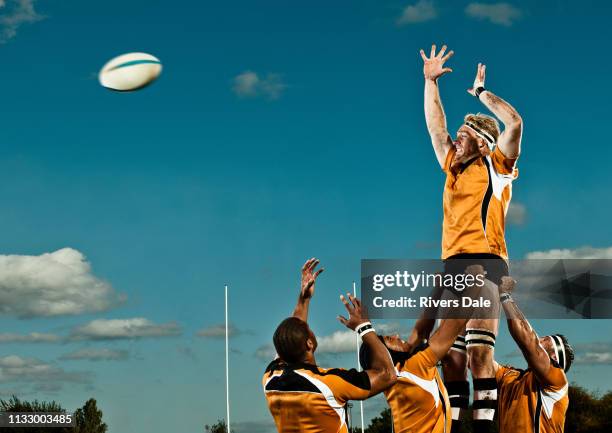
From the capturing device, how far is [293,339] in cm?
726

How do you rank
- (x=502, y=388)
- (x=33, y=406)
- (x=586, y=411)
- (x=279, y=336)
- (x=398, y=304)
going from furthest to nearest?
(x=33, y=406) < (x=586, y=411) < (x=398, y=304) < (x=502, y=388) < (x=279, y=336)

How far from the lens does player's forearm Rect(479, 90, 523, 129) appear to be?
986cm

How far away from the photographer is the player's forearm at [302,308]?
29.9 feet

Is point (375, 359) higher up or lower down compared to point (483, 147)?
lower down

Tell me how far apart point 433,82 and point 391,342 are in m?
3.52

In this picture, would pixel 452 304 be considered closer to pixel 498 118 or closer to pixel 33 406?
pixel 498 118

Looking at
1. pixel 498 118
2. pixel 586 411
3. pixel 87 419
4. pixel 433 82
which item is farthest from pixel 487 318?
pixel 87 419

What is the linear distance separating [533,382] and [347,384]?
294cm

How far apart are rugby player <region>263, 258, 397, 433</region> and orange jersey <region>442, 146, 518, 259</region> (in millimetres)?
2645

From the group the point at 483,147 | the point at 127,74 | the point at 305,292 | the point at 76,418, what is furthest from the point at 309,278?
the point at 76,418

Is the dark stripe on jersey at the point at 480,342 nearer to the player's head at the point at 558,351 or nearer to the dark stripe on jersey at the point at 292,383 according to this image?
the player's head at the point at 558,351

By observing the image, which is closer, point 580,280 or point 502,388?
point 502,388

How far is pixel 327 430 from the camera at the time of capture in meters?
7.50

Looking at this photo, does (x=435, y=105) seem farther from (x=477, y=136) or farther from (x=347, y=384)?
(x=347, y=384)
